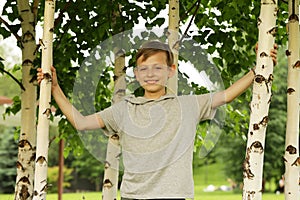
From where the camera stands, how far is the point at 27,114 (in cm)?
539

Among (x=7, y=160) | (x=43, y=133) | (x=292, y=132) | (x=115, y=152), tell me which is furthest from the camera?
(x=7, y=160)

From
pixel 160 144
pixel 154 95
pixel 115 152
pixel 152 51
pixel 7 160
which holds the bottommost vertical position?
pixel 160 144

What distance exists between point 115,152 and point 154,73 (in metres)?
1.80

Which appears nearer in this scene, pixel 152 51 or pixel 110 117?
pixel 152 51

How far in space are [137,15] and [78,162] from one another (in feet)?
90.6

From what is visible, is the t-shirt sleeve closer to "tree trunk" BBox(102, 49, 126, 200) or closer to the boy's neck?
the boy's neck

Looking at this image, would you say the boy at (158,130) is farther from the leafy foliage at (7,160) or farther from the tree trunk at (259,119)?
the leafy foliage at (7,160)

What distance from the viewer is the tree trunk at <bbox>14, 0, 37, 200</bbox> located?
533cm

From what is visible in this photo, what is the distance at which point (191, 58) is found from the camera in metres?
5.26

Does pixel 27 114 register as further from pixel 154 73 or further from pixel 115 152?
pixel 154 73

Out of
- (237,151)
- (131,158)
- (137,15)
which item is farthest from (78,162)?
(131,158)

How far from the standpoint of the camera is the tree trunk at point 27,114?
5328 millimetres

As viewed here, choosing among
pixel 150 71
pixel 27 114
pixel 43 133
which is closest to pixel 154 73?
pixel 150 71

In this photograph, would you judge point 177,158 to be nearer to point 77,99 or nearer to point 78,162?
point 77,99
